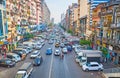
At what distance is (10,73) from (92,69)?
51.9ft

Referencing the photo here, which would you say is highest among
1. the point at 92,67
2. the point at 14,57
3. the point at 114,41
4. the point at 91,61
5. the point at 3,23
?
the point at 3,23

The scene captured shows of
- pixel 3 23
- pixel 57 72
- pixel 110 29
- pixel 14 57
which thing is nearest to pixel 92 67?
pixel 57 72

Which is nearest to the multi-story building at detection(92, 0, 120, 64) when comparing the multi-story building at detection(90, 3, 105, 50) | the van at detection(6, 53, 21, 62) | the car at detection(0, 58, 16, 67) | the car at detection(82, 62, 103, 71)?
the multi-story building at detection(90, 3, 105, 50)

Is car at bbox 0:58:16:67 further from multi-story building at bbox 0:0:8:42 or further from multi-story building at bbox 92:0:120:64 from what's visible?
multi-story building at bbox 92:0:120:64

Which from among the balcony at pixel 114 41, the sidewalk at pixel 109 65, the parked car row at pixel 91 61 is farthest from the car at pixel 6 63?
the balcony at pixel 114 41

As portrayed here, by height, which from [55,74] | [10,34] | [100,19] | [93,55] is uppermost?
[100,19]

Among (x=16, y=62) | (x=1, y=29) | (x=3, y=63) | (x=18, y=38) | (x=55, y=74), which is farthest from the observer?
(x=18, y=38)

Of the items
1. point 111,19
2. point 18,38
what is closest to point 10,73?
point 111,19

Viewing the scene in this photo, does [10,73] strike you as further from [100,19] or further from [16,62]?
[100,19]

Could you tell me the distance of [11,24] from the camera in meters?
63.2

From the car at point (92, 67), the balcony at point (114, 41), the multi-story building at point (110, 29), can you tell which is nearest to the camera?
the car at point (92, 67)

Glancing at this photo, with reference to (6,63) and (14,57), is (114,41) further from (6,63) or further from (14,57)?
(6,63)

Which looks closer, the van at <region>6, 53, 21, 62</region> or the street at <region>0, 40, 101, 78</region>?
the street at <region>0, 40, 101, 78</region>

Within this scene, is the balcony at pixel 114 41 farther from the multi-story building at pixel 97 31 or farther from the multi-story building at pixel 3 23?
the multi-story building at pixel 3 23
